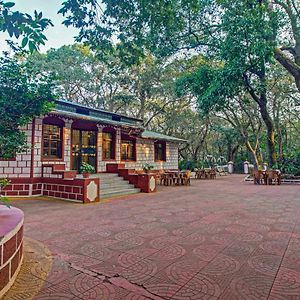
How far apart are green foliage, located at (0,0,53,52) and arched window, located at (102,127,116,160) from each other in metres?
9.31

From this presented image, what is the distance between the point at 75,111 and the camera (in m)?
10.4

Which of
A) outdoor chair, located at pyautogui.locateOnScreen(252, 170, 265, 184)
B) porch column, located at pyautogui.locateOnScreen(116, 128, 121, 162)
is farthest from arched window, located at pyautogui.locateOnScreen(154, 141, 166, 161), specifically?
outdoor chair, located at pyautogui.locateOnScreen(252, 170, 265, 184)

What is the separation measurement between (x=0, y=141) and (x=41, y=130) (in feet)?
14.3

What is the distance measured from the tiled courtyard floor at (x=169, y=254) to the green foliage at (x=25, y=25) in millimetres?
2332

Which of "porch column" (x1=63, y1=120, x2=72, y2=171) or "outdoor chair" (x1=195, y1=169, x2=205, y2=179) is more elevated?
"porch column" (x1=63, y1=120, x2=72, y2=171)

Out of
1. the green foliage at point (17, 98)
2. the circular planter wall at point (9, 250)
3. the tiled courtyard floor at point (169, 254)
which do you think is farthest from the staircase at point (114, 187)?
the circular planter wall at point (9, 250)

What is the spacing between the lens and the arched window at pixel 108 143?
37.8 ft

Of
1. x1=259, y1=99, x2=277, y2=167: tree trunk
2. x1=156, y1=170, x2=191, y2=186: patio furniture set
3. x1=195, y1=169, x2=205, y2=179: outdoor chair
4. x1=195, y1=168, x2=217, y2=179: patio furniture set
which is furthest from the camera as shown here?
x1=195, y1=169, x2=205, y2=179: outdoor chair

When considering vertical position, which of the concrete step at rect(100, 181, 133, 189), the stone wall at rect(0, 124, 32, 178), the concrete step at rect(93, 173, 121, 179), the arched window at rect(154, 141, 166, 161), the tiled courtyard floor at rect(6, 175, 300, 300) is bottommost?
the tiled courtyard floor at rect(6, 175, 300, 300)

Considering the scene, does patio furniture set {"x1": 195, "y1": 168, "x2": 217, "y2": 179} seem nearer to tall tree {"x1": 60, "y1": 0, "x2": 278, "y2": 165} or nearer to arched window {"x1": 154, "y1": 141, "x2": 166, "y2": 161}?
arched window {"x1": 154, "y1": 141, "x2": 166, "y2": 161}

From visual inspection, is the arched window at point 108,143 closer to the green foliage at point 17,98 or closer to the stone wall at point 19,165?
the stone wall at point 19,165

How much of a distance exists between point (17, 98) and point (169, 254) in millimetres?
4348

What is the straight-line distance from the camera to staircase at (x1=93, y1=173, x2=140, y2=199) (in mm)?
8822

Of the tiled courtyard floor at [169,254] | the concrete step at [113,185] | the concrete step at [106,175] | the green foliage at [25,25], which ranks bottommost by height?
the tiled courtyard floor at [169,254]
